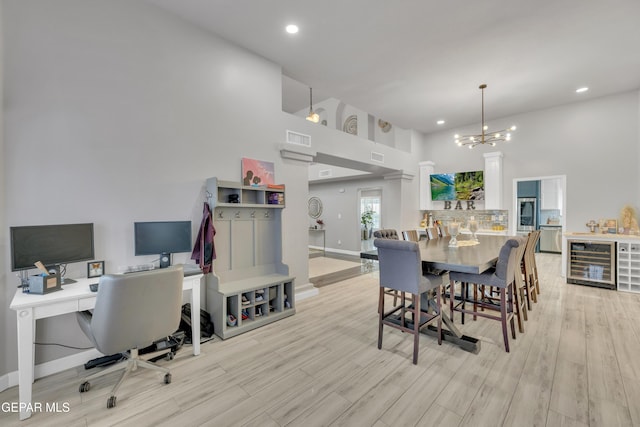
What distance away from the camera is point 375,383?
217 centimetres

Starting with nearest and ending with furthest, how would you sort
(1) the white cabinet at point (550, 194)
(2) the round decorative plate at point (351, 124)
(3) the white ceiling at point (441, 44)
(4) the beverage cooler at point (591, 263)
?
(3) the white ceiling at point (441, 44) → (4) the beverage cooler at point (591, 263) → (2) the round decorative plate at point (351, 124) → (1) the white cabinet at point (550, 194)

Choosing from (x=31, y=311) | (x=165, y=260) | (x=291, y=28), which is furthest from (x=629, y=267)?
(x=31, y=311)

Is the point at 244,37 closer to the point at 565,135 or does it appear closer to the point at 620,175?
the point at 565,135

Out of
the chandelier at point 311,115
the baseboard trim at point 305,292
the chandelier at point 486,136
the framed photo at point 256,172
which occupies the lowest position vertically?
the baseboard trim at point 305,292

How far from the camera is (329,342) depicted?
285 centimetres

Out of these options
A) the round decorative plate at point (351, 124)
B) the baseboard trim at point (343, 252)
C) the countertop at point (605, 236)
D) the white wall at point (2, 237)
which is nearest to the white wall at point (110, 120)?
the white wall at point (2, 237)

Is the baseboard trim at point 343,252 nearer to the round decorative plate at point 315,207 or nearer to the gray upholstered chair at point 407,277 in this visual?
the round decorative plate at point 315,207

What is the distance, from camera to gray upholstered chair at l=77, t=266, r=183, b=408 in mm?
1863

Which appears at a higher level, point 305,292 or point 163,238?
point 163,238

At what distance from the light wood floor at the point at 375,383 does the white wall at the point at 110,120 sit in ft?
3.46

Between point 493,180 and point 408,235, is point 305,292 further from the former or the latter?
point 493,180

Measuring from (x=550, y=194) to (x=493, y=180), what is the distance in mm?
3560

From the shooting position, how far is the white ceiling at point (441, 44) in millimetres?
2920

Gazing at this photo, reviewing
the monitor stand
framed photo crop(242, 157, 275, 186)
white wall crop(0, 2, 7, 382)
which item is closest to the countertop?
framed photo crop(242, 157, 275, 186)
